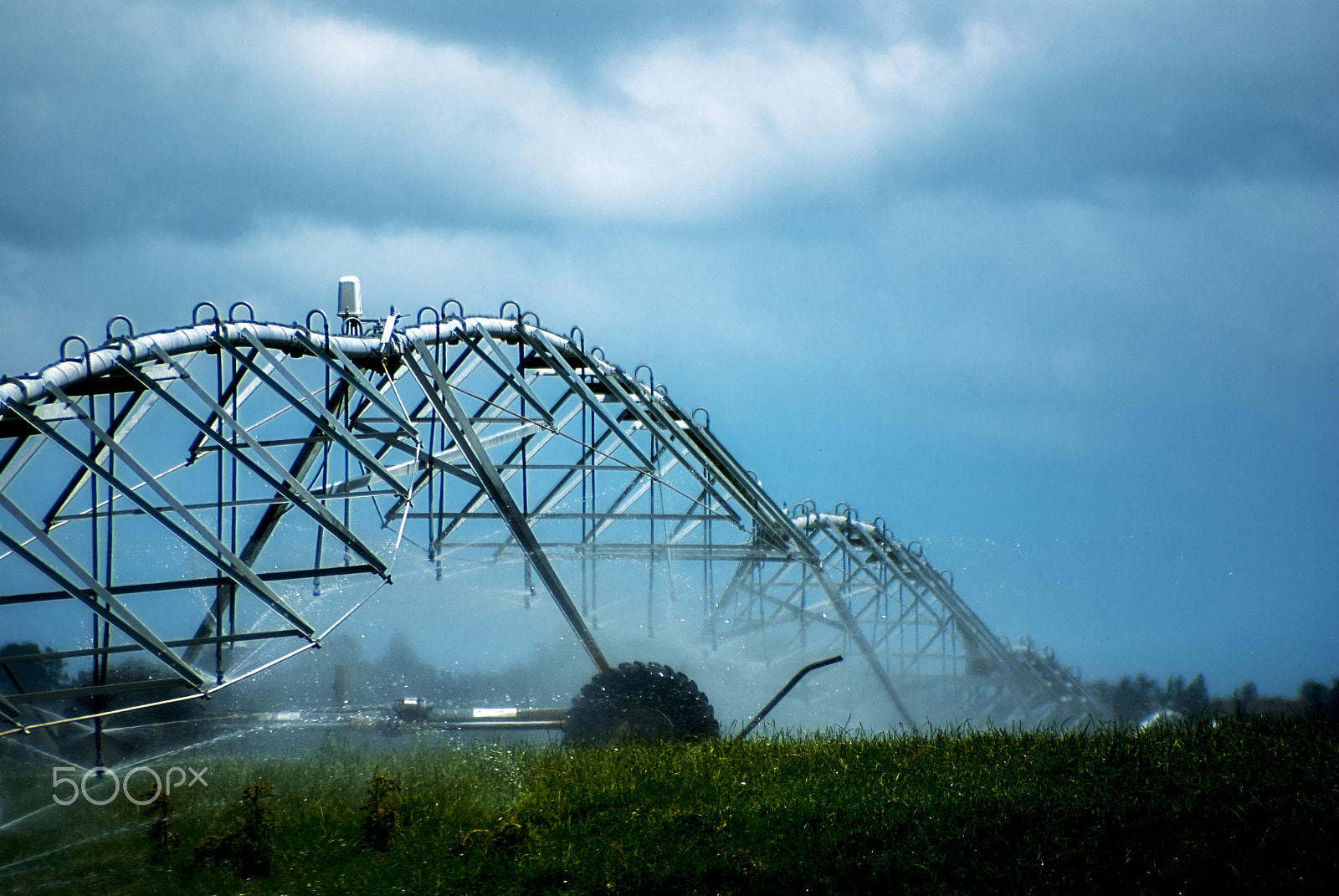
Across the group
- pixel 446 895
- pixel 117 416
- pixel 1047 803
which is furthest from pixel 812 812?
pixel 117 416

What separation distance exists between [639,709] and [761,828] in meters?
4.58

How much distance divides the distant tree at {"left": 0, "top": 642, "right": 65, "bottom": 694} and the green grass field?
3.34ft

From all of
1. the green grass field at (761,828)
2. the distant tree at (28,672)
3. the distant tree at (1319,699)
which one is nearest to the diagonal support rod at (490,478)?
the green grass field at (761,828)

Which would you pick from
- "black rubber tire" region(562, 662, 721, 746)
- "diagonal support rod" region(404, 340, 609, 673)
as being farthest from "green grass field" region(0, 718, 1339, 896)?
"diagonal support rod" region(404, 340, 609, 673)

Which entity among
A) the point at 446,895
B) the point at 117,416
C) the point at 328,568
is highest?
the point at 117,416

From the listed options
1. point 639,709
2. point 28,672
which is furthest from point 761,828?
point 28,672

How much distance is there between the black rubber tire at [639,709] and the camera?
11.7m

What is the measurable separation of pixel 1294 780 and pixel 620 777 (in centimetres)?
440

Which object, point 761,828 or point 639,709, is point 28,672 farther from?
point 761,828

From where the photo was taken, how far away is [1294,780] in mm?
7387

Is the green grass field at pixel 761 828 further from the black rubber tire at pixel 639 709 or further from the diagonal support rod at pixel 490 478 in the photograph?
the diagonal support rod at pixel 490 478

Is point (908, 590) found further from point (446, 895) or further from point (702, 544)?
point (446, 895)

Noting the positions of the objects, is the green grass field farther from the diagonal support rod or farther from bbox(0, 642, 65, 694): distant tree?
the diagonal support rod

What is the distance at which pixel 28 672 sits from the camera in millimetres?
10031
